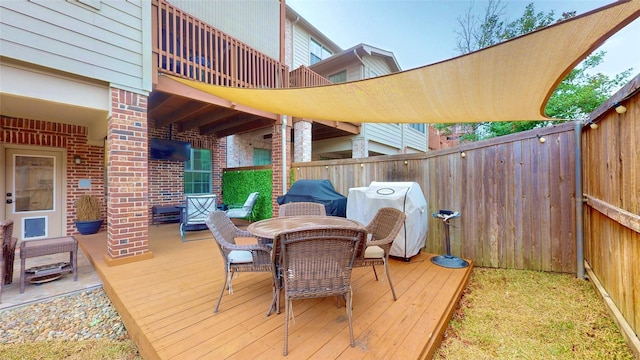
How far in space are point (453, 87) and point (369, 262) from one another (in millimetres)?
1994

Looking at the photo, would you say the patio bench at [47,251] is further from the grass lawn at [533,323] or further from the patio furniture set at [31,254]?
the grass lawn at [533,323]

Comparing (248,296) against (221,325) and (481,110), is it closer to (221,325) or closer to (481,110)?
(221,325)

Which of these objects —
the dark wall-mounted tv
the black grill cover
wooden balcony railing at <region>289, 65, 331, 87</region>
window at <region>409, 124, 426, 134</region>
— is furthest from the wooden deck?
window at <region>409, 124, 426, 134</region>

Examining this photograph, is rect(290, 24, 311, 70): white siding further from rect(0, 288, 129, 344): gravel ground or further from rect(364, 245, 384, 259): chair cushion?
rect(0, 288, 129, 344): gravel ground

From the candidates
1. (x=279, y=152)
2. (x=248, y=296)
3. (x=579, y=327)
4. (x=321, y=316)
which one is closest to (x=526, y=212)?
(x=579, y=327)

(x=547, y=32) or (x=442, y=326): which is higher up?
(x=547, y=32)

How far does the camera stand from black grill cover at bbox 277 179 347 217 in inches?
177

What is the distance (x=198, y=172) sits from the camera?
7504 millimetres

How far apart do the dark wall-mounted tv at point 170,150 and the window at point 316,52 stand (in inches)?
228

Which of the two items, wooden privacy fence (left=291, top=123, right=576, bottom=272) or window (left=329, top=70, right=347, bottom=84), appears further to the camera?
window (left=329, top=70, right=347, bottom=84)

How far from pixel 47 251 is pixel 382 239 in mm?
4087

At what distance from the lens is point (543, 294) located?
2.70 meters

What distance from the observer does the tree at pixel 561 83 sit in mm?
7512

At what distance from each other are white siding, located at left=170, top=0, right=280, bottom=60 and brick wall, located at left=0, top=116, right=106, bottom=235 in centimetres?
364
